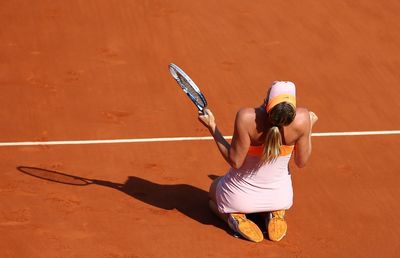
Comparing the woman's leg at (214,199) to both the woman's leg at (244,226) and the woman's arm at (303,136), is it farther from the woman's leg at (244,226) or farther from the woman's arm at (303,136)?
the woman's arm at (303,136)

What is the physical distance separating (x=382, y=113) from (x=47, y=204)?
4.05 m

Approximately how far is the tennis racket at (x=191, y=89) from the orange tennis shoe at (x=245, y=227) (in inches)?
38.3

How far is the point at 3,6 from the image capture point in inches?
528

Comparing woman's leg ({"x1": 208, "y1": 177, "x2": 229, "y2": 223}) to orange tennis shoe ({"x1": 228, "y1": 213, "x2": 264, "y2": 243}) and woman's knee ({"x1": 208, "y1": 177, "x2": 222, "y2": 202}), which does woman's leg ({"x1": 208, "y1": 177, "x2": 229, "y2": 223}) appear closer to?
woman's knee ({"x1": 208, "y1": 177, "x2": 222, "y2": 202})

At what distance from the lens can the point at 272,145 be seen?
7855 mm

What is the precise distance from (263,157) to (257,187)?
330 millimetres

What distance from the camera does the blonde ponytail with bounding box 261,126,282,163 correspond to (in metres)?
7.80

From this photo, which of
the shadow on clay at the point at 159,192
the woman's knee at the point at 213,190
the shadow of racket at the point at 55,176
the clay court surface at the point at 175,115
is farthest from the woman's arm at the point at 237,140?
the shadow of racket at the point at 55,176

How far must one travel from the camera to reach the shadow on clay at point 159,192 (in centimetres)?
880

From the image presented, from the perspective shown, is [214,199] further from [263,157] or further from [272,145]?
[272,145]

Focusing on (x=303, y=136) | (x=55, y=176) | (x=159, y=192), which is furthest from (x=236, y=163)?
(x=55, y=176)

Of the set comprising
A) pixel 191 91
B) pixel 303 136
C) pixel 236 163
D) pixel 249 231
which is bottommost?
pixel 249 231

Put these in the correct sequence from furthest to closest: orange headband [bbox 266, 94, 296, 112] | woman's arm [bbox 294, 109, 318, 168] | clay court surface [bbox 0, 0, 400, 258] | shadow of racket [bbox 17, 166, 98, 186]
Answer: shadow of racket [bbox 17, 166, 98, 186], clay court surface [bbox 0, 0, 400, 258], woman's arm [bbox 294, 109, 318, 168], orange headband [bbox 266, 94, 296, 112]

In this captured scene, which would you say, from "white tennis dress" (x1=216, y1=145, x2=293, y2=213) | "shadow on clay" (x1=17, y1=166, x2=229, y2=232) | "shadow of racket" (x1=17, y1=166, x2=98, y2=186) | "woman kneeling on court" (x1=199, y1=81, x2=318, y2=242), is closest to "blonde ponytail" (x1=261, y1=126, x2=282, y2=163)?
"woman kneeling on court" (x1=199, y1=81, x2=318, y2=242)
